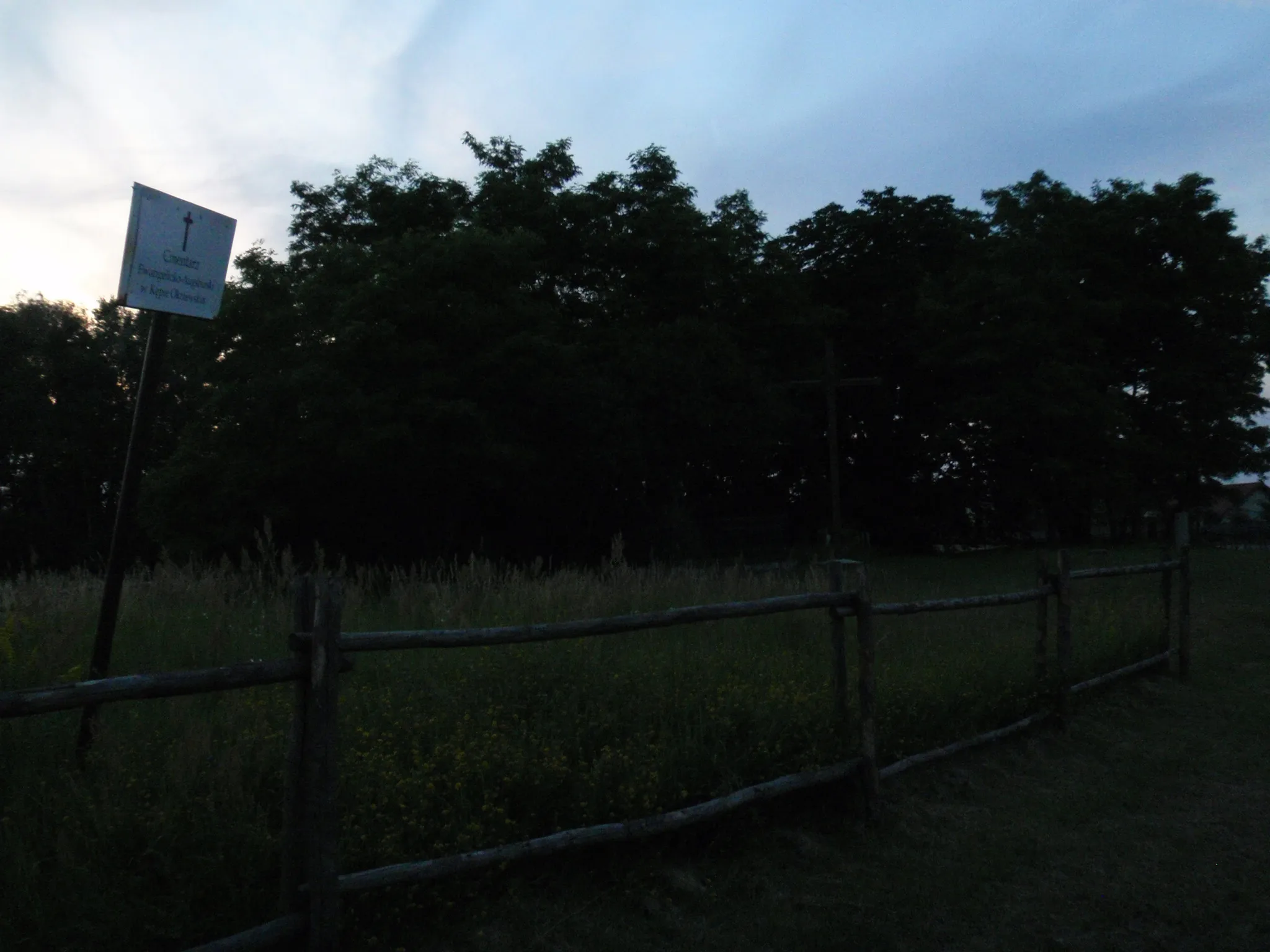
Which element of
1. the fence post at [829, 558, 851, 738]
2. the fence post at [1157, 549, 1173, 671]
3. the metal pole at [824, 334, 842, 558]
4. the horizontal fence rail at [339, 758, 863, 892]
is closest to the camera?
the horizontal fence rail at [339, 758, 863, 892]

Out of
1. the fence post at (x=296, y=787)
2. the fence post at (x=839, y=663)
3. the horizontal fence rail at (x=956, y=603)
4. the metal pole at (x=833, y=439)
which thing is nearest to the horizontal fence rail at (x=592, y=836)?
the fence post at (x=296, y=787)

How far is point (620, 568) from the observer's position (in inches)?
408

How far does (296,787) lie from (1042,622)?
6570 millimetres

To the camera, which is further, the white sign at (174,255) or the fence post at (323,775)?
the white sign at (174,255)

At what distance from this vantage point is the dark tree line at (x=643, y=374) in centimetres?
2145

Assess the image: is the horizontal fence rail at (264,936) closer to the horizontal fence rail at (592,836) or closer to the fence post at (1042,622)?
the horizontal fence rail at (592,836)

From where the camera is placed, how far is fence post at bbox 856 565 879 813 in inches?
241

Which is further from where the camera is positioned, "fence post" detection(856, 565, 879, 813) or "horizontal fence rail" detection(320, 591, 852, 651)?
"fence post" detection(856, 565, 879, 813)

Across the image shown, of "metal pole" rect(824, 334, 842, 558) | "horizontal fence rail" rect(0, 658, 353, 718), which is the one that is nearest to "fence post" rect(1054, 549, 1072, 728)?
"horizontal fence rail" rect(0, 658, 353, 718)

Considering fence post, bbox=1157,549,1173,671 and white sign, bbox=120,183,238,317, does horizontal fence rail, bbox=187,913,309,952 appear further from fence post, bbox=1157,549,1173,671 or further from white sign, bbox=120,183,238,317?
fence post, bbox=1157,549,1173,671

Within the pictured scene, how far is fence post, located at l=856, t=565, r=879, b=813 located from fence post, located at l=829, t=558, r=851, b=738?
0.41ft

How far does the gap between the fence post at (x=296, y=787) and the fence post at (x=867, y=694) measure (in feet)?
10.8

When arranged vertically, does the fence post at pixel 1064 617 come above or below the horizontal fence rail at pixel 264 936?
above

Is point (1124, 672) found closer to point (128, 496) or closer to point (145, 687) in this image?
point (128, 496)
